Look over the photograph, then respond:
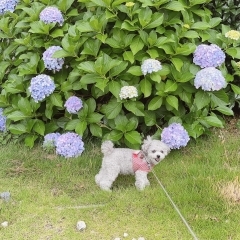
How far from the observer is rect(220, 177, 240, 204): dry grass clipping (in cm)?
362

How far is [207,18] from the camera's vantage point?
458 cm

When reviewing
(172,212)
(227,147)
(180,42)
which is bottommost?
(227,147)

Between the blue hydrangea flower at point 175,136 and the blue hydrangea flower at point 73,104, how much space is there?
754 millimetres

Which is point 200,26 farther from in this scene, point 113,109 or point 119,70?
point 113,109

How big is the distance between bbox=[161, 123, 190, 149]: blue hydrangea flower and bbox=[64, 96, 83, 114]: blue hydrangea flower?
2.47ft

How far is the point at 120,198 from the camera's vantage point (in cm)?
373

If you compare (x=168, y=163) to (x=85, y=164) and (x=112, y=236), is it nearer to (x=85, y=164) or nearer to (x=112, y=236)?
(x=85, y=164)

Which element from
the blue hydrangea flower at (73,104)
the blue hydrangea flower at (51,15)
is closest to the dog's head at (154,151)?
the blue hydrangea flower at (73,104)

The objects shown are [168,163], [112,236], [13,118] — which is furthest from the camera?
[13,118]

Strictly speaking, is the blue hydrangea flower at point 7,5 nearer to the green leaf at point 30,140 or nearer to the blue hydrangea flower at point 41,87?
the blue hydrangea flower at point 41,87

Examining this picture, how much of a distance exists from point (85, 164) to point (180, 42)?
1.33m

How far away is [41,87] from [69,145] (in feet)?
1.79

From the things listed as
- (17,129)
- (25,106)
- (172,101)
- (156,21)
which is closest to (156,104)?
(172,101)

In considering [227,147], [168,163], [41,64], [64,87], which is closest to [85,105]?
[64,87]
